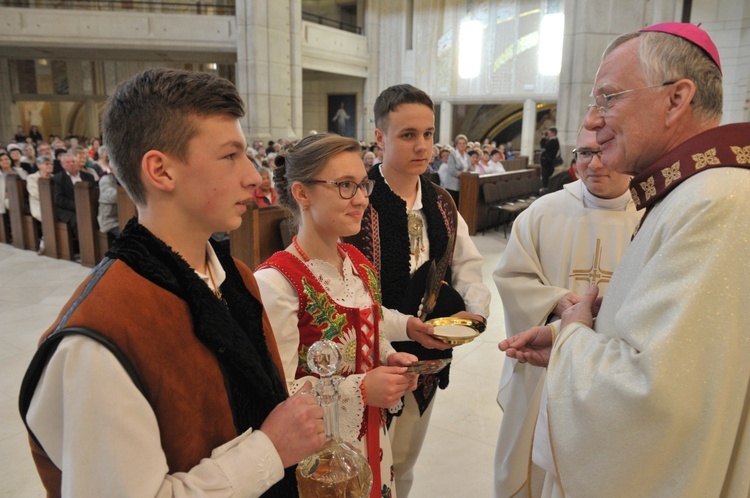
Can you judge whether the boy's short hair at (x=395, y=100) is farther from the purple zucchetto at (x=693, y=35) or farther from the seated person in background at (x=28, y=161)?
the seated person in background at (x=28, y=161)

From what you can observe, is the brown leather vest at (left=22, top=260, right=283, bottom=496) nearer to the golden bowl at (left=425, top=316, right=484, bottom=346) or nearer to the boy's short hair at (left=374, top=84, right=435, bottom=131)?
the golden bowl at (left=425, top=316, right=484, bottom=346)

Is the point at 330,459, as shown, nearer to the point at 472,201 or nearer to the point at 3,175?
the point at 472,201

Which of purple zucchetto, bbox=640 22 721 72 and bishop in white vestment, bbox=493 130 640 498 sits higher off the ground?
purple zucchetto, bbox=640 22 721 72

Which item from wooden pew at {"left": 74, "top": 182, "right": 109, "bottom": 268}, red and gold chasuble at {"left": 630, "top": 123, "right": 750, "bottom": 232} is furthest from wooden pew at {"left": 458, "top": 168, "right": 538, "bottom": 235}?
red and gold chasuble at {"left": 630, "top": 123, "right": 750, "bottom": 232}

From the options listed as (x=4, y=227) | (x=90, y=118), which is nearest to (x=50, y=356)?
(x=4, y=227)

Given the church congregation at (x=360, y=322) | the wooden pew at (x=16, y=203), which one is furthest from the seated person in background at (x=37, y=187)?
the church congregation at (x=360, y=322)

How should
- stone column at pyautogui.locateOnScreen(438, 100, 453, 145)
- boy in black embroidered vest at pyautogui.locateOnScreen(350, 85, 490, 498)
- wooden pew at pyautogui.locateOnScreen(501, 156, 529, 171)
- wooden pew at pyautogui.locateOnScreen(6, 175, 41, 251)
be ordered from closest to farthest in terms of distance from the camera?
boy in black embroidered vest at pyautogui.locateOnScreen(350, 85, 490, 498) < wooden pew at pyautogui.locateOnScreen(6, 175, 41, 251) < wooden pew at pyautogui.locateOnScreen(501, 156, 529, 171) < stone column at pyautogui.locateOnScreen(438, 100, 453, 145)

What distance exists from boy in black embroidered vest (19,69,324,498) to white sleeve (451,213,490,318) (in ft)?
3.86

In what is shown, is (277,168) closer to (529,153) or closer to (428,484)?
(428,484)

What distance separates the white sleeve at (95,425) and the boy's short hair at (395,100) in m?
1.55

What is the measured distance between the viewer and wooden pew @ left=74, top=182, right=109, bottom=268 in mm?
6824

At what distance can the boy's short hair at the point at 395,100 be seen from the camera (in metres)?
2.15

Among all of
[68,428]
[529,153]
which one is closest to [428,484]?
[68,428]

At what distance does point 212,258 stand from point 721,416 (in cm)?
109
